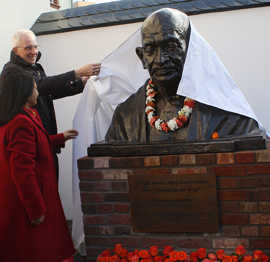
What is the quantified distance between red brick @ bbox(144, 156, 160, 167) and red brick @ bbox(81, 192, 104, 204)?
1.11 feet

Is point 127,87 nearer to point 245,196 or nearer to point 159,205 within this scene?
point 159,205

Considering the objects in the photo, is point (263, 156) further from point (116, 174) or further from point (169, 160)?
point (116, 174)

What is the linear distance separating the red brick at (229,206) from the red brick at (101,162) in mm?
679

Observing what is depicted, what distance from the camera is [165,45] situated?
2355 mm

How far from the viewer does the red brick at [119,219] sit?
7.64 feet

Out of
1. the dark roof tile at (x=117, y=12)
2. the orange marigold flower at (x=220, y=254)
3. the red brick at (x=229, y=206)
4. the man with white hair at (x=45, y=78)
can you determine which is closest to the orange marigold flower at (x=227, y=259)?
the orange marigold flower at (x=220, y=254)

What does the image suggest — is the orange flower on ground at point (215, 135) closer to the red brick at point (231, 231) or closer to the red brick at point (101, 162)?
the red brick at point (231, 231)

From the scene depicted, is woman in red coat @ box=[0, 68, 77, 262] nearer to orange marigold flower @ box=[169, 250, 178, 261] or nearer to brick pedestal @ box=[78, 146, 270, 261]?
brick pedestal @ box=[78, 146, 270, 261]

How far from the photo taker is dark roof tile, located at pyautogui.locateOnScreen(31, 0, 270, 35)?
4.32 m

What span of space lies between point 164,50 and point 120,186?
0.82 meters

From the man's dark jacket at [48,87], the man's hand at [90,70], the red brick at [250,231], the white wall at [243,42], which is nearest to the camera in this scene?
the red brick at [250,231]

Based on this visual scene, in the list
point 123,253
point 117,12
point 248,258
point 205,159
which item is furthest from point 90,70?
point 117,12

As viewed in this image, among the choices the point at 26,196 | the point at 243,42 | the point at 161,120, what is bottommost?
the point at 26,196

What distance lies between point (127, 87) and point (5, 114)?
0.96 metres
